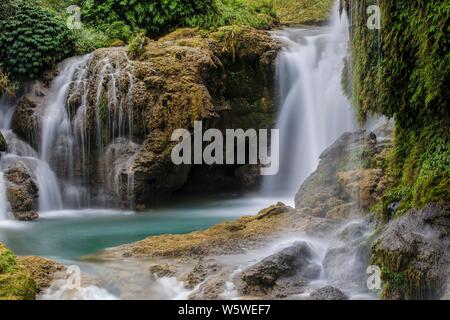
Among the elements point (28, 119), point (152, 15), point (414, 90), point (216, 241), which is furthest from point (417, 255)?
point (152, 15)

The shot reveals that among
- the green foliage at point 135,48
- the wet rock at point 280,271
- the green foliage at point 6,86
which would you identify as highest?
the green foliage at point 135,48

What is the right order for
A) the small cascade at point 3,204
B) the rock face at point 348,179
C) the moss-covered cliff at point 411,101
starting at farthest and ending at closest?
the small cascade at point 3,204 < the rock face at point 348,179 < the moss-covered cliff at point 411,101

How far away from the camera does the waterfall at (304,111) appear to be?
1681cm

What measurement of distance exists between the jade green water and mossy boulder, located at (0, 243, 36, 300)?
2.05 metres

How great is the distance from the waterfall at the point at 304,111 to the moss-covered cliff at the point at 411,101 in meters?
7.78

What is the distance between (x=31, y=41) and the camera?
16.2 metres

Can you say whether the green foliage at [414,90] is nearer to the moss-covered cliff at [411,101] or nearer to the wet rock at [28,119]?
the moss-covered cliff at [411,101]

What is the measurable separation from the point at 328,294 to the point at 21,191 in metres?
8.96

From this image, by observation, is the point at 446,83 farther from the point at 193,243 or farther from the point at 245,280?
the point at 193,243

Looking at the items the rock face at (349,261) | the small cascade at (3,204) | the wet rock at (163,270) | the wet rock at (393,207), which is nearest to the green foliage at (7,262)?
the wet rock at (163,270)

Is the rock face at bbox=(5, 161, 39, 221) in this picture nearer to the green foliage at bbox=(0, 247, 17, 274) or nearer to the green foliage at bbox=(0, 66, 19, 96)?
the green foliage at bbox=(0, 66, 19, 96)

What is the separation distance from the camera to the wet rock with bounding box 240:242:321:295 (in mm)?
7207
